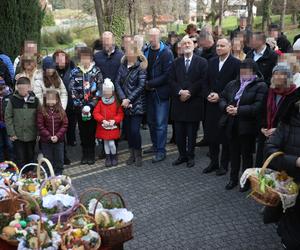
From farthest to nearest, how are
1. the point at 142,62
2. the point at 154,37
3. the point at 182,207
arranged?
1. the point at 154,37
2. the point at 142,62
3. the point at 182,207

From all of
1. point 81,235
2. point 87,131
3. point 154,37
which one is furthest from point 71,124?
point 81,235

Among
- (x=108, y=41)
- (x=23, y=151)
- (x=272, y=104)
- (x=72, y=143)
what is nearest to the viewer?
(x=272, y=104)

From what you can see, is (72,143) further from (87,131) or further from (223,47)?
(223,47)

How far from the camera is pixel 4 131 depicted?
24.9 feet

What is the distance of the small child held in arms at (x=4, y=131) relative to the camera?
7.25 meters

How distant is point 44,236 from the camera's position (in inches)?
135

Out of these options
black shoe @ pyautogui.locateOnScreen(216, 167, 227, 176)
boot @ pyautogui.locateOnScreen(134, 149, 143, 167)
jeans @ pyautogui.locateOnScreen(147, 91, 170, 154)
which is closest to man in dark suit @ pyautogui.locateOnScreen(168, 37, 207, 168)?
jeans @ pyautogui.locateOnScreen(147, 91, 170, 154)

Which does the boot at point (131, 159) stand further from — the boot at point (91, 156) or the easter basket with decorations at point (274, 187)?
the easter basket with decorations at point (274, 187)

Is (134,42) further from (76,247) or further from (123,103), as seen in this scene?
(76,247)

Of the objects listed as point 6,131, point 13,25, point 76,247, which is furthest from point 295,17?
point 76,247

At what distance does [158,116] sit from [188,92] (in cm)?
86

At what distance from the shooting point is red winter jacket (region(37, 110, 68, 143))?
6.73 m

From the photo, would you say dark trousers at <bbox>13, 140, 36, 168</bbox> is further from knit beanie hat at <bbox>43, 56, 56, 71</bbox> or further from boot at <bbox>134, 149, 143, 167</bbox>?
boot at <bbox>134, 149, 143, 167</bbox>

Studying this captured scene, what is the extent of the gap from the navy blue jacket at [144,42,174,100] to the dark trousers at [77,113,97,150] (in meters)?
1.27
